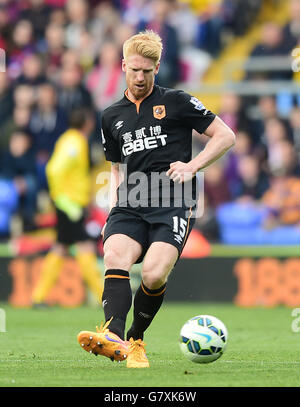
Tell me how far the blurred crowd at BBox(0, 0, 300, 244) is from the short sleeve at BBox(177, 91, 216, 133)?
6658 mm

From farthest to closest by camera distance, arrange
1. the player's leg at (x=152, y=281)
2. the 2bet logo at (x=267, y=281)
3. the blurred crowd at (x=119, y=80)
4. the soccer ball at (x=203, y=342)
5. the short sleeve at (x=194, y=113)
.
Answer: the blurred crowd at (x=119, y=80), the 2bet logo at (x=267, y=281), the short sleeve at (x=194, y=113), the soccer ball at (x=203, y=342), the player's leg at (x=152, y=281)

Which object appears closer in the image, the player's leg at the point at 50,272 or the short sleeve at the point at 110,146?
the short sleeve at the point at 110,146

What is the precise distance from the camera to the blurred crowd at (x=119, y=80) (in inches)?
559

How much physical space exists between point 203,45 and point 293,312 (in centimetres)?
597

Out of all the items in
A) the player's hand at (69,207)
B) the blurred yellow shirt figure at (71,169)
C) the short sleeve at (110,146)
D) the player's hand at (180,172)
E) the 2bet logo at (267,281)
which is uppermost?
the short sleeve at (110,146)

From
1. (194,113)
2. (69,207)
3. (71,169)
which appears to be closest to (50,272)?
(69,207)

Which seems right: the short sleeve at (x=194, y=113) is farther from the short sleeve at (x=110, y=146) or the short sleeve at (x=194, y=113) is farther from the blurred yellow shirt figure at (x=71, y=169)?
the blurred yellow shirt figure at (x=71, y=169)

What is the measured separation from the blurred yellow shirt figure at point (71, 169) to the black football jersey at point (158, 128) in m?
5.57

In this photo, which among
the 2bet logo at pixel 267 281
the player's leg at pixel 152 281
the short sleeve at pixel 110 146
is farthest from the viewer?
the 2bet logo at pixel 267 281

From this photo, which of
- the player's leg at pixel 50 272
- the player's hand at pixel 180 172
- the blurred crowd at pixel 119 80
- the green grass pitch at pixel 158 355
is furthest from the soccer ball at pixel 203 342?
the blurred crowd at pixel 119 80

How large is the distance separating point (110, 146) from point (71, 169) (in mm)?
5576

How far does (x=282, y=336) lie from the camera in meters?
9.51

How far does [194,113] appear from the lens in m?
7.06

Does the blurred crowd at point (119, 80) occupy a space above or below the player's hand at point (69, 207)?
above
